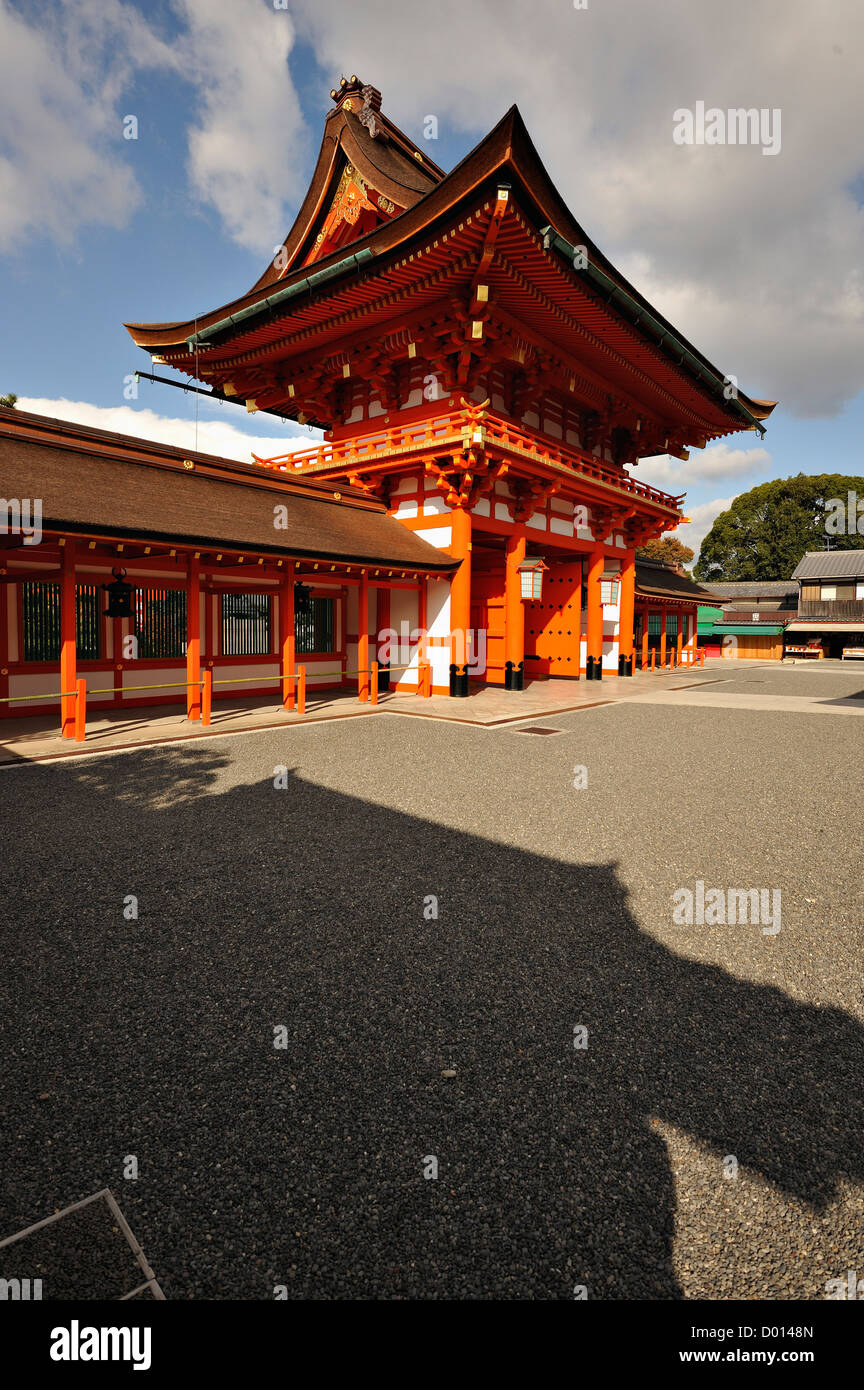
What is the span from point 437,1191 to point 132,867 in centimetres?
361

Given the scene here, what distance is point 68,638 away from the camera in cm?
936

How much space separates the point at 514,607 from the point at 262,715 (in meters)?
7.75

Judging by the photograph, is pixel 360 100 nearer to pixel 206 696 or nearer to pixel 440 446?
pixel 440 446

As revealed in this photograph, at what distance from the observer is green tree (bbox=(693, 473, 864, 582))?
60.2 m

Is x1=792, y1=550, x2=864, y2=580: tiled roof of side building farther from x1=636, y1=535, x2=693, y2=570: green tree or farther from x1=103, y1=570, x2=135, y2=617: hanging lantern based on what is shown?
x1=103, y1=570, x2=135, y2=617: hanging lantern

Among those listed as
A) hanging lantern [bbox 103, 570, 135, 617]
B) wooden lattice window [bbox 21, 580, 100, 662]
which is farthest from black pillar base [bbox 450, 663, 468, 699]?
wooden lattice window [bbox 21, 580, 100, 662]

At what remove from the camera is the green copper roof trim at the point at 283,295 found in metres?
13.3

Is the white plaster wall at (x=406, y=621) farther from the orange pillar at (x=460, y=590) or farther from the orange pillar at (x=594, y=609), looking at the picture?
the orange pillar at (x=594, y=609)

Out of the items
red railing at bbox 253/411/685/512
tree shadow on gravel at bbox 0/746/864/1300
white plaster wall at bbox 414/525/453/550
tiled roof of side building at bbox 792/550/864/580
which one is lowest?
tree shadow on gravel at bbox 0/746/864/1300

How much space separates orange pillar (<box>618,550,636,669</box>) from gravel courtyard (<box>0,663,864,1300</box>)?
17.8m

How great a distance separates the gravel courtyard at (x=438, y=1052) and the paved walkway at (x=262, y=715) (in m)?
3.59

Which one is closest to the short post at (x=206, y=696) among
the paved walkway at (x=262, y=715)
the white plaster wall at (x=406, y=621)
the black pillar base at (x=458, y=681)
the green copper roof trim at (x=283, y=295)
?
→ the paved walkway at (x=262, y=715)

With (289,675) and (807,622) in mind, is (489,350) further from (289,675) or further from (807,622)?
(807,622)

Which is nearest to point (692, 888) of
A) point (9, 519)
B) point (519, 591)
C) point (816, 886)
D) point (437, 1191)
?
point (816, 886)
